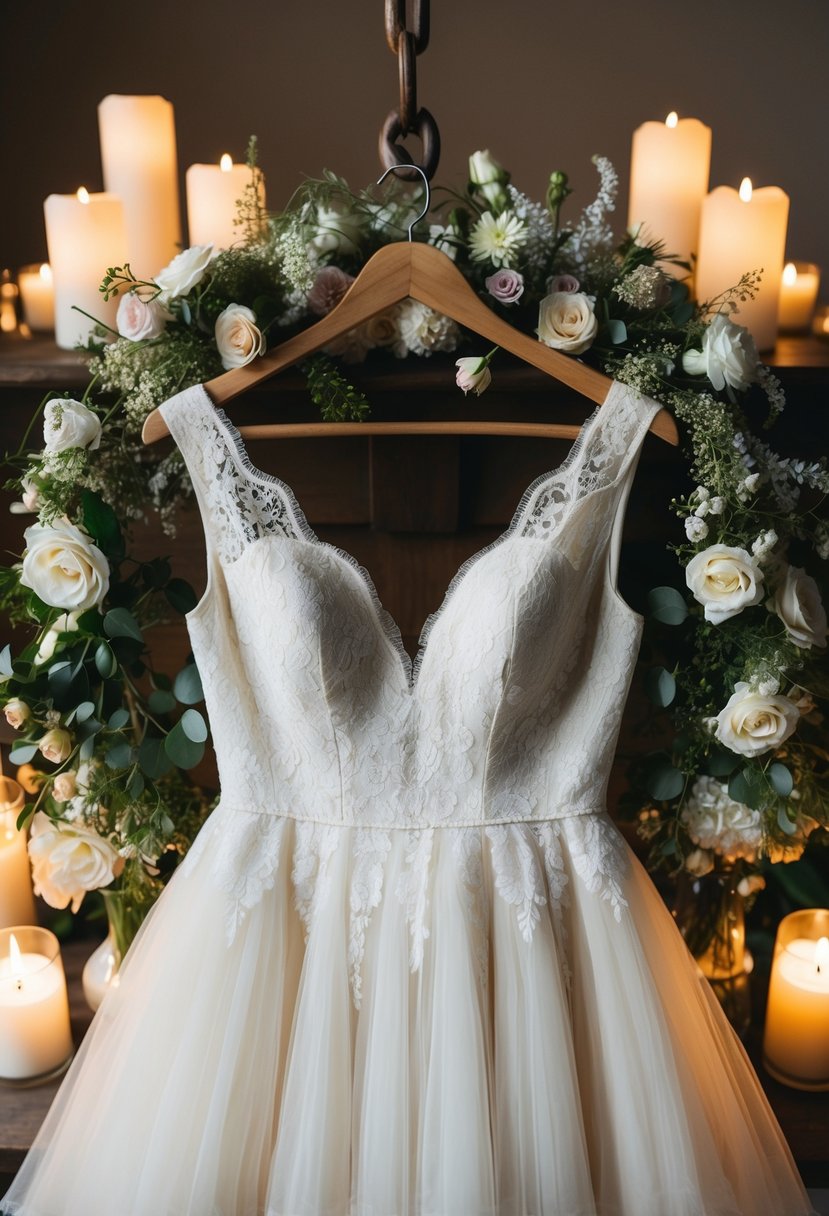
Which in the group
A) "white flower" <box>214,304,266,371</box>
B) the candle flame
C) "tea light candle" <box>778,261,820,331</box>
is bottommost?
the candle flame

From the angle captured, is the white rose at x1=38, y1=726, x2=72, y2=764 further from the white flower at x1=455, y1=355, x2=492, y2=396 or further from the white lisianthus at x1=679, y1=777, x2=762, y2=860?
the white lisianthus at x1=679, y1=777, x2=762, y2=860

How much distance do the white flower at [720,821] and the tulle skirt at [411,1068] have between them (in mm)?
170

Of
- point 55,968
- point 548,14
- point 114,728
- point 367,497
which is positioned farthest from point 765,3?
point 55,968

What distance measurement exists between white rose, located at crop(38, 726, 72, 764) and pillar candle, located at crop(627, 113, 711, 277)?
3.41 ft

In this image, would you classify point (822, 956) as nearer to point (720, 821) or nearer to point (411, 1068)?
point (720, 821)

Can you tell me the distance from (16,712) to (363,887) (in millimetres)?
493

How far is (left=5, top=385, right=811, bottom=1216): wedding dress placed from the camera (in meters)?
1.12

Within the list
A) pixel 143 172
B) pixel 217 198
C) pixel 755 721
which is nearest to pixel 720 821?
pixel 755 721

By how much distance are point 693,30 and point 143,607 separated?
4.29 feet

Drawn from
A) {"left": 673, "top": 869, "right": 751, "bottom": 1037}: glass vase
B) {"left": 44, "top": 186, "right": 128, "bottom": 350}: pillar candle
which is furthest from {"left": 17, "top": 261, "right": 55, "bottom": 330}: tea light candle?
{"left": 673, "top": 869, "right": 751, "bottom": 1037}: glass vase

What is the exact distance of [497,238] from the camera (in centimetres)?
122

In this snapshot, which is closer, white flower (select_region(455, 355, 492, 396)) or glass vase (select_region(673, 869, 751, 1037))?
white flower (select_region(455, 355, 492, 396))

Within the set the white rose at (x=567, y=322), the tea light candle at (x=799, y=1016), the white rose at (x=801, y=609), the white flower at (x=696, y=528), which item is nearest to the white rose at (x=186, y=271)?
the white rose at (x=567, y=322)

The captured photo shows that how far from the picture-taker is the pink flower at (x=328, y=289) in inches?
48.5
